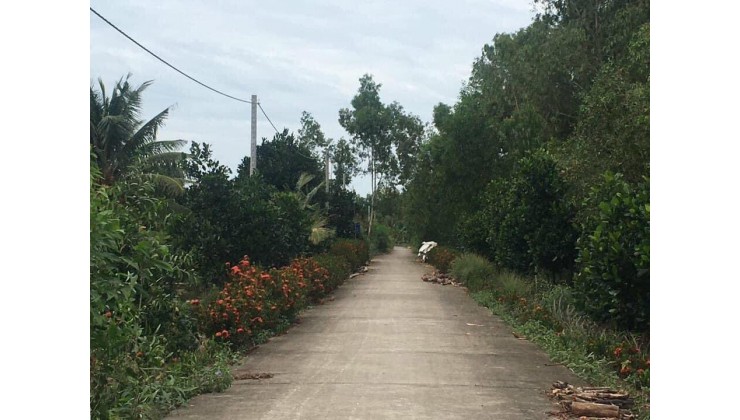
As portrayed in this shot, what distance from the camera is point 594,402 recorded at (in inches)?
356

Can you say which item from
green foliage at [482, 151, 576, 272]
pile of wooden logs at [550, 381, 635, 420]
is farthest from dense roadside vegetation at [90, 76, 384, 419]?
green foliage at [482, 151, 576, 272]

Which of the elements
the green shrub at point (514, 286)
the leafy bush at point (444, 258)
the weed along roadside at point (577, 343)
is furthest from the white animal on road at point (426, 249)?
the green shrub at point (514, 286)

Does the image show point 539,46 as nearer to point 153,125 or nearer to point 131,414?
point 153,125

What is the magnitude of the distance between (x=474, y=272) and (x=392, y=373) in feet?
60.9

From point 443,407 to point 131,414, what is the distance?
3.17m

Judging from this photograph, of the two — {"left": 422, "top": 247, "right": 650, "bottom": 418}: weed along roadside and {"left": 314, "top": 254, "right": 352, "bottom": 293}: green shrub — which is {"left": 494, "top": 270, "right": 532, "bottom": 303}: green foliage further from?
{"left": 314, "top": 254, "right": 352, "bottom": 293}: green shrub

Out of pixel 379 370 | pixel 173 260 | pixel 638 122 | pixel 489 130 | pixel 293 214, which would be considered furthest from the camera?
pixel 489 130

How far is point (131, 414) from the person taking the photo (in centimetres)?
792

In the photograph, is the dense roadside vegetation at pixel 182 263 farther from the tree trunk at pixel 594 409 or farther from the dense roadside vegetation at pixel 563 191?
the dense roadside vegetation at pixel 563 191

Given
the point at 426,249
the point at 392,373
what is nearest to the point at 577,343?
the point at 392,373

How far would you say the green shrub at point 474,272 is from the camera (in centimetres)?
2731

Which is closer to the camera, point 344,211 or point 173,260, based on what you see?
point 173,260

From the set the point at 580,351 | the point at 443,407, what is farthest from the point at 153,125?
the point at 443,407
